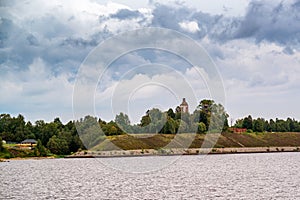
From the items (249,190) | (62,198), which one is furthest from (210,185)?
(62,198)

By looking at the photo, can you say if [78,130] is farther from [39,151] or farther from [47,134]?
[39,151]

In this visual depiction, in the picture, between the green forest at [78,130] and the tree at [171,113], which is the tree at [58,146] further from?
the tree at [171,113]

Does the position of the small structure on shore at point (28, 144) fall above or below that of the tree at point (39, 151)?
above

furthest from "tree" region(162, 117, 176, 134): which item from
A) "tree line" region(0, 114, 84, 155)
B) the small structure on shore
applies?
the small structure on shore

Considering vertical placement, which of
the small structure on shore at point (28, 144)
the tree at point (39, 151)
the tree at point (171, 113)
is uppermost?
the tree at point (171, 113)

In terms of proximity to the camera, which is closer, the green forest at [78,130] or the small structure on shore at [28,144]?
the green forest at [78,130]

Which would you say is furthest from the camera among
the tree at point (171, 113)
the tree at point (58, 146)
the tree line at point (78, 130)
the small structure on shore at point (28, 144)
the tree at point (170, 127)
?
the tree at point (171, 113)

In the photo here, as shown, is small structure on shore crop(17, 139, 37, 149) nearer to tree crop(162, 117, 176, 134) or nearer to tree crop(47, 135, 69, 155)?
tree crop(47, 135, 69, 155)

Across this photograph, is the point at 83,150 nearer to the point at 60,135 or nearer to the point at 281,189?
the point at 60,135

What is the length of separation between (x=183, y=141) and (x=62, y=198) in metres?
153

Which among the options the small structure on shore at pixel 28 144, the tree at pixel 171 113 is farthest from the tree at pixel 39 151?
the tree at pixel 171 113

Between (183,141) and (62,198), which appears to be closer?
(62,198)

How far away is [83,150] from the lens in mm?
173500

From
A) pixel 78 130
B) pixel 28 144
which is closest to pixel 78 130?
pixel 78 130
